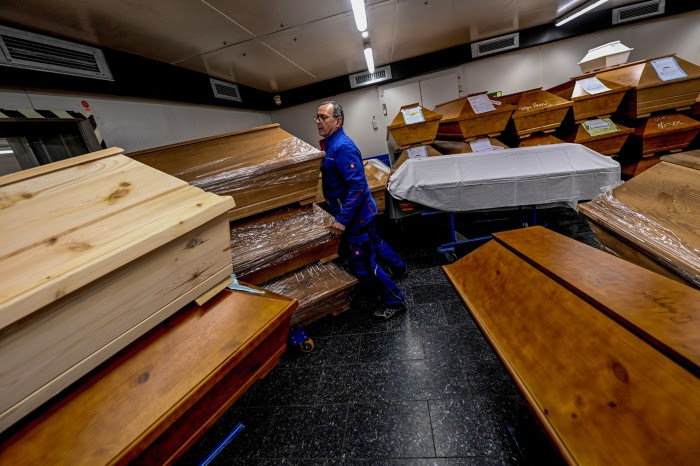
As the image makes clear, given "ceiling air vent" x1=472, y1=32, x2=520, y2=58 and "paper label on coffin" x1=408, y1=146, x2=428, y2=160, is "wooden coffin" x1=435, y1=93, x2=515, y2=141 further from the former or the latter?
"ceiling air vent" x1=472, y1=32, x2=520, y2=58

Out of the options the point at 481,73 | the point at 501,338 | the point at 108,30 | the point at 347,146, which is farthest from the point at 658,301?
the point at 481,73

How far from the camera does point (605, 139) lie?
3.27 m

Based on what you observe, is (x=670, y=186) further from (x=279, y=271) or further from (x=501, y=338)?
(x=279, y=271)

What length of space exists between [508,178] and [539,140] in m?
1.26

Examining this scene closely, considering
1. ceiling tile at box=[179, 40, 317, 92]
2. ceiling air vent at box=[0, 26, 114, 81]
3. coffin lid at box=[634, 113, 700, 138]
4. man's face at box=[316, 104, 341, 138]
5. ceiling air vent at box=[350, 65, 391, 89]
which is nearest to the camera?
man's face at box=[316, 104, 341, 138]

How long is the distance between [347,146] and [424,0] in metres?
3.03

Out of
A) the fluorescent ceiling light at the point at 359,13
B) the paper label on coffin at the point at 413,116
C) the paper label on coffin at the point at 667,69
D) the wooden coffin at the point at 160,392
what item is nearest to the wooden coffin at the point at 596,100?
the paper label on coffin at the point at 667,69

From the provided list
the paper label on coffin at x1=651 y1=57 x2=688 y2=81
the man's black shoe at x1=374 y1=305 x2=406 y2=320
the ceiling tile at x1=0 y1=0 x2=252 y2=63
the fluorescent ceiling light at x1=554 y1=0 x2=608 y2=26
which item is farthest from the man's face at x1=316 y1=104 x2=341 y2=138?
the fluorescent ceiling light at x1=554 y1=0 x2=608 y2=26

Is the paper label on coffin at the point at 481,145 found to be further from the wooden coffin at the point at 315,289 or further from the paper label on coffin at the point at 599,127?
the wooden coffin at the point at 315,289

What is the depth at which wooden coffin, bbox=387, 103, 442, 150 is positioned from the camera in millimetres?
3221

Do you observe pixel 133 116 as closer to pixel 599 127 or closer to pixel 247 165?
pixel 247 165

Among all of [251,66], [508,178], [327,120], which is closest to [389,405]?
[327,120]

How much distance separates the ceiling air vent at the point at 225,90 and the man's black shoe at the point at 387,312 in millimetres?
5126

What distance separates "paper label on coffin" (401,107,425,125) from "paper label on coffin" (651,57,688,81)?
2.78 meters
